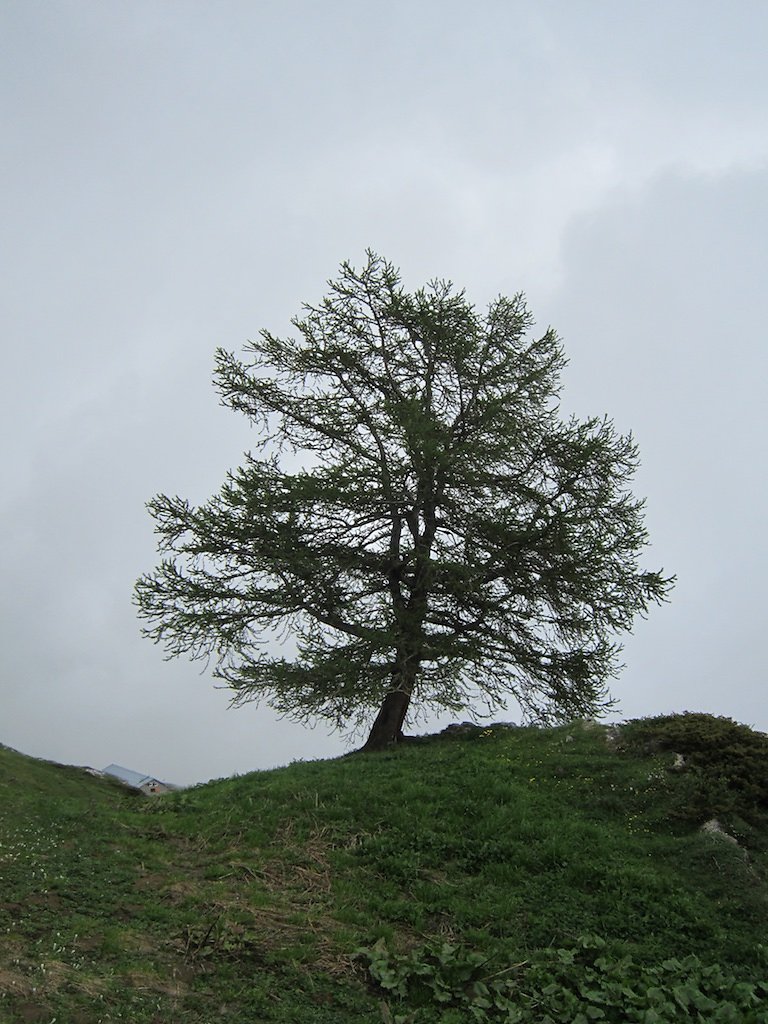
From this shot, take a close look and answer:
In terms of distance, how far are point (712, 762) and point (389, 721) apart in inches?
328

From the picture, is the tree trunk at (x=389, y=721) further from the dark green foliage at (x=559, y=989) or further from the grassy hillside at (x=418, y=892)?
the dark green foliage at (x=559, y=989)

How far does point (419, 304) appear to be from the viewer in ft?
72.0

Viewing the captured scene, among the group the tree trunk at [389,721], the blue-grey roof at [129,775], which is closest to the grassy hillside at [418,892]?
the tree trunk at [389,721]

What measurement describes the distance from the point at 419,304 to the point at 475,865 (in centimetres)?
1403

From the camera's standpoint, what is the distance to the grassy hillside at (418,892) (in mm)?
8898

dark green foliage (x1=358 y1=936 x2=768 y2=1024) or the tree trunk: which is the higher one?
the tree trunk

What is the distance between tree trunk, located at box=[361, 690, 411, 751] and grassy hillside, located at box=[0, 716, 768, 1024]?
130 inches

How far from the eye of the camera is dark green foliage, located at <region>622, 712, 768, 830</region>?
43.2ft

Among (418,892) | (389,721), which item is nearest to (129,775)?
(389,721)

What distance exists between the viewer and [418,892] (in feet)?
38.4

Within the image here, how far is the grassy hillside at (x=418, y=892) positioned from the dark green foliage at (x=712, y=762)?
38mm

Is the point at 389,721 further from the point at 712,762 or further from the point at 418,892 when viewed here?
the point at 418,892

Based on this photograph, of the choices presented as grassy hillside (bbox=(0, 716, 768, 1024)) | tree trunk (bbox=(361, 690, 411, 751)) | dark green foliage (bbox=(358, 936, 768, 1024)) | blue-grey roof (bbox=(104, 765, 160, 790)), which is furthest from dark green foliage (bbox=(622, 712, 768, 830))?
blue-grey roof (bbox=(104, 765, 160, 790))

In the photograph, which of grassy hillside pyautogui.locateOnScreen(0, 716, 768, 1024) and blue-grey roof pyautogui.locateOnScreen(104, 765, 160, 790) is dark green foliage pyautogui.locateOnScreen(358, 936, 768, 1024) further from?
blue-grey roof pyautogui.locateOnScreen(104, 765, 160, 790)
